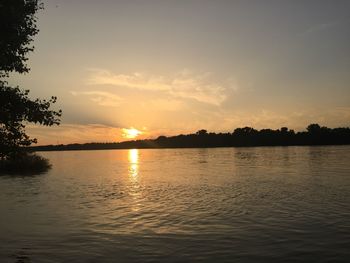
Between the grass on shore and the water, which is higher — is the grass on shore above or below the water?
above

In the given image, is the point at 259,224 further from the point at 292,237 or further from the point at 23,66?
the point at 23,66

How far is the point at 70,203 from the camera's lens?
31500mm

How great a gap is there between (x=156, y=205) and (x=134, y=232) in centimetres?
949

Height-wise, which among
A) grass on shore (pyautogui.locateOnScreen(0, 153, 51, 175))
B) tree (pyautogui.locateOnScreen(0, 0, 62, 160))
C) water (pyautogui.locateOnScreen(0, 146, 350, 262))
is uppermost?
tree (pyautogui.locateOnScreen(0, 0, 62, 160))

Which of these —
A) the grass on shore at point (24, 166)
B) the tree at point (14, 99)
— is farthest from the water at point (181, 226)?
the grass on shore at point (24, 166)

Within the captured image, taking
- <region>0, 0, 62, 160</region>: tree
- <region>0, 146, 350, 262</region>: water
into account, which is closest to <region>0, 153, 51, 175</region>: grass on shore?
<region>0, 146, 350, 262</region>: water

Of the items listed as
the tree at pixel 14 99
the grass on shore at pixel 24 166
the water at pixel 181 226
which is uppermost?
the tree at pixel 14 99

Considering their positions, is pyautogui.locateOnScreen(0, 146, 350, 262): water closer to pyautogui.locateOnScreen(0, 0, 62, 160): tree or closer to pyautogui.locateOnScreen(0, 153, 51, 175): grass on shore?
pyautogui.locateOnScreen(0, 0, 62, 160): tree

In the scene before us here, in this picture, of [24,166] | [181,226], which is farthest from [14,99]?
[24,166]

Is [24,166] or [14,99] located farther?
[24,166]

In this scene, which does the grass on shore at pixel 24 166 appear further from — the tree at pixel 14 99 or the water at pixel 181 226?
the tree at pixel 14 99

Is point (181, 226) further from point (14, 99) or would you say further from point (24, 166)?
point (24, 166)

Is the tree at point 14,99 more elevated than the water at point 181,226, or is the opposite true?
the tree at point 14,99

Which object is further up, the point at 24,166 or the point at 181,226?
the point at 24,166
